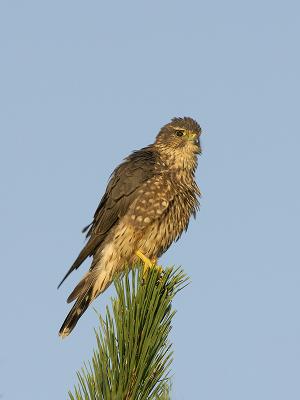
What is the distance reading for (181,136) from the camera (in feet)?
23.2

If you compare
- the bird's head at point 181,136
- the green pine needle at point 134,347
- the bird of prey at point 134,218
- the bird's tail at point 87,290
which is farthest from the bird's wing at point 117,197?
the green pine needle at point 134,347

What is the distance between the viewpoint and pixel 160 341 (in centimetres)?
318

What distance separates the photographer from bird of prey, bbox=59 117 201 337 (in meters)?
6.21

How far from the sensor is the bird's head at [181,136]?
6.95m

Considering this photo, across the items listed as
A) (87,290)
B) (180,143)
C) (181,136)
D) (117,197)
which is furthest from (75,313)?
(181,136)

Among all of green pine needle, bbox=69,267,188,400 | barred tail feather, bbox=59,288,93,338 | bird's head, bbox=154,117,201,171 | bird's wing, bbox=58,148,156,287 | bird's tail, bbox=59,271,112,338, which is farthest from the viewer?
bird's head, bbox=154,117,201,171

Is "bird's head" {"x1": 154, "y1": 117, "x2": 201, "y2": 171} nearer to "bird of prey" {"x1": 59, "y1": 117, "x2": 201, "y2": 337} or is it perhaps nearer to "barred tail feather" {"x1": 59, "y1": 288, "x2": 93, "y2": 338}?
"bird of prey" {"x1": 59, "y1": 117, "x2": 201, "y2": 337}

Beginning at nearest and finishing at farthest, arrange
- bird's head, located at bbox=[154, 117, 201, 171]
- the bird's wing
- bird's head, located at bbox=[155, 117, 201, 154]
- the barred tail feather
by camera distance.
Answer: the barred tail feather < the bird's wing < bird's head, located at bbox=[154, 117, 201, 171] < bird's head, located at bbox=[155, 117, 201, 154]

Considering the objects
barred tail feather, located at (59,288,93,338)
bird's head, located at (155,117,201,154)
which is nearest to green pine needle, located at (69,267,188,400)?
barred tail feather, located at (59,288,93,338)

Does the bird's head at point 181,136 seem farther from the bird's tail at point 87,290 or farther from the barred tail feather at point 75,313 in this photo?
the barred tail feather at point 75,313

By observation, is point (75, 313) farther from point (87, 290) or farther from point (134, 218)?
point (134, 218)

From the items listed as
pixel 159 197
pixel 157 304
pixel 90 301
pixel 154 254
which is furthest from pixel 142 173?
pixel 157 304

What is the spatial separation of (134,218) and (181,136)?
4.13 feet

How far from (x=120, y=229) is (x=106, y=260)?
33cm
